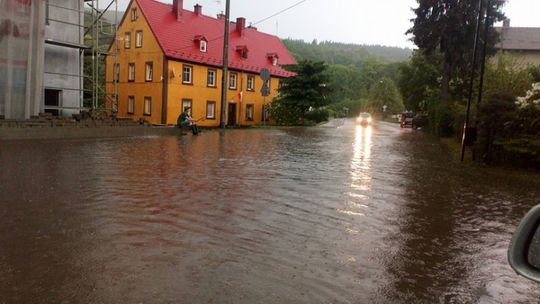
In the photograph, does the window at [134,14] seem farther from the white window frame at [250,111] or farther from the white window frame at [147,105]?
the white window frame at [250,111]

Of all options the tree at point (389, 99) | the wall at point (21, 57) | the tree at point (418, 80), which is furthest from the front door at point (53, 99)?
the tree at point (389, 99)

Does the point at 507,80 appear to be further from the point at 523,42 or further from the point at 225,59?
the point at 523,42

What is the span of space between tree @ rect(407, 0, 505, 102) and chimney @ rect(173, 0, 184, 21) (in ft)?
66.2

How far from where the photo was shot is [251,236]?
18.9 feet

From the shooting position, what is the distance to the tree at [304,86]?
142ft

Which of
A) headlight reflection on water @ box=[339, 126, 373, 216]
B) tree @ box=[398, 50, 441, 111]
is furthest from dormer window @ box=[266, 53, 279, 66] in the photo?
headlight reflection on water @ box=[339, 126, 373, 216]

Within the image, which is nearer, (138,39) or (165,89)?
(165,89)

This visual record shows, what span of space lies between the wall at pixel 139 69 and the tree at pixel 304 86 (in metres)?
12.4

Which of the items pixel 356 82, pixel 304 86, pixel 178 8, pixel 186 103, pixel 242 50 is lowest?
pixel 186 103

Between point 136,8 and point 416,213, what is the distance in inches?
1465

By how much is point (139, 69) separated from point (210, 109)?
6.75 m

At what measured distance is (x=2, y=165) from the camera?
10.8 metres

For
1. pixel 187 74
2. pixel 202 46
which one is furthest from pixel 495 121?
pixel 202 46

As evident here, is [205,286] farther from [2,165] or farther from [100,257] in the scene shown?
[2,165]
